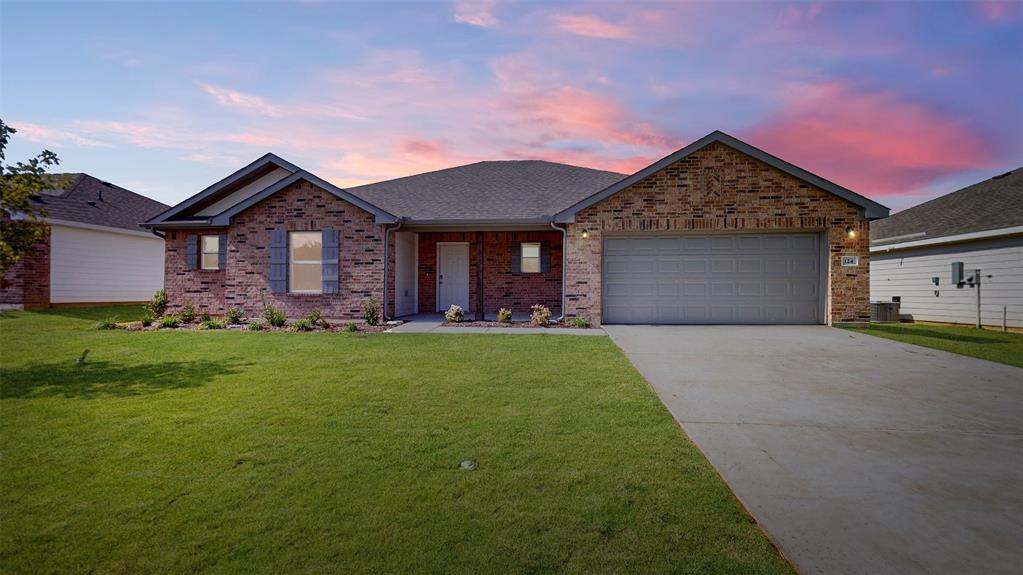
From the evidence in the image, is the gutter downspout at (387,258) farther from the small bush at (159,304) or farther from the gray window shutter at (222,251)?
the small bush at (159,304)

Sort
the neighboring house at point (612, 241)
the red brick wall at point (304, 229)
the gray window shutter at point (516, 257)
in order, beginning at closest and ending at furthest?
1. the neighboring house at point (612, 241)
2. the red brick wall at point (304, 229)
3. the gray window shutter at point (516, 257)

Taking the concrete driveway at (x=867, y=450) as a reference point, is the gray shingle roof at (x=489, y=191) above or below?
above

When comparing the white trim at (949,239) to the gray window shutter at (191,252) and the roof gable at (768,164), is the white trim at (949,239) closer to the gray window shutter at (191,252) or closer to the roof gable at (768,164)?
the roof gable at (768,164)

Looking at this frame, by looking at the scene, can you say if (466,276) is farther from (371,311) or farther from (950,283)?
(950,283)

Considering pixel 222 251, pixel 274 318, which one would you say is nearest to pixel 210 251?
pixel 222 251

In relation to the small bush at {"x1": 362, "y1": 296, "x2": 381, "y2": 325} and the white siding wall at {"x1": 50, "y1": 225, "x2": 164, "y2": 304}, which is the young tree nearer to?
the small bush at {"x1": 362, "y1": 296, "x2": 381, "y2": 325}

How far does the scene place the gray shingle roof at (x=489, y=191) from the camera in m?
14.1

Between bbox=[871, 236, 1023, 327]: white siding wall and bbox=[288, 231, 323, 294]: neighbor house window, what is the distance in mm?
18722

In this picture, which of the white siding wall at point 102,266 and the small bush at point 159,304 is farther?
the white siding wall at point 102,266

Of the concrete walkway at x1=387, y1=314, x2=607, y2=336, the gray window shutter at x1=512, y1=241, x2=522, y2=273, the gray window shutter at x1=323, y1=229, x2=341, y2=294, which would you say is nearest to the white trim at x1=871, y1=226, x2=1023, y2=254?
the concrete walkway at x1=387, y1=314, x2=607, y2=336

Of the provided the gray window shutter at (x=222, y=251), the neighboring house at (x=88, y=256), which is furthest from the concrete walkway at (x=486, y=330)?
the neighboring house at (x=88, y=256)

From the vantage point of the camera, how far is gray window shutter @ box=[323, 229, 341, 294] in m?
13.1

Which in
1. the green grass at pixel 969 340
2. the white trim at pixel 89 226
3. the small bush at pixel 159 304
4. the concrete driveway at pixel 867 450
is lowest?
the concrete driveway at pixel 867 450

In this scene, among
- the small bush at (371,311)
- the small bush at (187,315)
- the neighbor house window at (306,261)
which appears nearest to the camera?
the small bush at (371,311)
